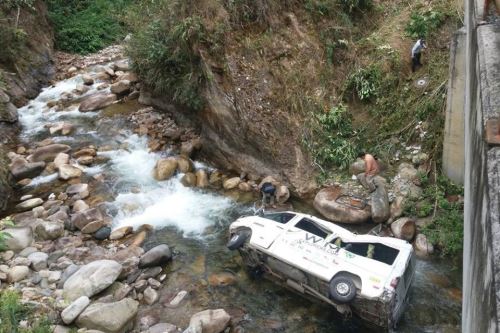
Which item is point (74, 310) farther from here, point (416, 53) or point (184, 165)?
point (416, 53)

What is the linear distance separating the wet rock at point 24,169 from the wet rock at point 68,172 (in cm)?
75

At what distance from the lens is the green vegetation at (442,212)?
28.7 ft

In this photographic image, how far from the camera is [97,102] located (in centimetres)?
1655

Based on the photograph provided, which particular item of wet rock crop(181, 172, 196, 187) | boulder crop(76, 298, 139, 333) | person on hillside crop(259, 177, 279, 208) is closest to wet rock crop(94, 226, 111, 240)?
wet rock crop(181, 172, 196, 187)

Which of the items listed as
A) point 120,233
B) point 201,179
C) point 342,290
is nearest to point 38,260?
point 120,233

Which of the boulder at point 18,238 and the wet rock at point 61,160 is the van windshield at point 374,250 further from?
the wet rock at point 61,160

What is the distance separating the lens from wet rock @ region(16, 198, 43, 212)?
454 inches

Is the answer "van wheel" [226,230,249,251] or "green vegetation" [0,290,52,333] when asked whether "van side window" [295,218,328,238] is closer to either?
"van wheel" [226,230,249,251]

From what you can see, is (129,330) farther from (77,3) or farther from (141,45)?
(77,3)

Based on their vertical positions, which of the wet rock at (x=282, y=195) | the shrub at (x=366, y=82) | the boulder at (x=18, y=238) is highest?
the shrub at (x=366, y=82)

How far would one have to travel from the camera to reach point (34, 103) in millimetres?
17078

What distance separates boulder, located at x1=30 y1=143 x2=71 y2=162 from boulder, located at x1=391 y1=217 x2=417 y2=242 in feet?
35.2

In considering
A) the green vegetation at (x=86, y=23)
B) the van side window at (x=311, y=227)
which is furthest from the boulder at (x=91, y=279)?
the green vegetation at (x=86, y=23)

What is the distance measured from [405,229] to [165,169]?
277 inches
